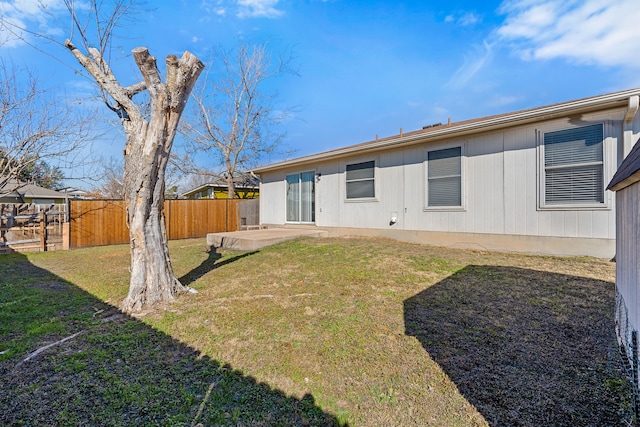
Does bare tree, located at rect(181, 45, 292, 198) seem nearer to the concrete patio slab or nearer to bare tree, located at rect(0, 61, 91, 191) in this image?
bare tree, located at rect(0, 61, 91, 191)

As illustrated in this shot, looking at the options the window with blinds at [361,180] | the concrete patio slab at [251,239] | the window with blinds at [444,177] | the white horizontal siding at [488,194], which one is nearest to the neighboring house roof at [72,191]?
the concrete patio slab at [251,239]

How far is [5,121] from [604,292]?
1386cm

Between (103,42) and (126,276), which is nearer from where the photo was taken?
(103,42)

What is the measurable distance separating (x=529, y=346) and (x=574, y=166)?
177 inches

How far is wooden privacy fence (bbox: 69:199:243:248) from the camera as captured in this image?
30.8 feet

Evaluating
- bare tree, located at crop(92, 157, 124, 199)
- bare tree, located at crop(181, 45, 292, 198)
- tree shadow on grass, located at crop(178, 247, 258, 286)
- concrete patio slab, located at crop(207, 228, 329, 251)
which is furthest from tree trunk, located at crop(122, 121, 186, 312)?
bare tree, located at crop(92, 157, 124, 199)

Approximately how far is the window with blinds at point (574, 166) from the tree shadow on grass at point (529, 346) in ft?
6.55

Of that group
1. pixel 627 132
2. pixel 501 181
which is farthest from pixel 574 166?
pixel 501 181

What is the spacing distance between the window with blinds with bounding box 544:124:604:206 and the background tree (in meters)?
6.19

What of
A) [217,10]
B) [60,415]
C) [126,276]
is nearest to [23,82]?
[217,10]

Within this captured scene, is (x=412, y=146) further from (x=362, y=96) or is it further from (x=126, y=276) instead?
(x=362, y=96)

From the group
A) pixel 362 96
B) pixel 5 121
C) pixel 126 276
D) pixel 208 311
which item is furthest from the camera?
pixel 362 96

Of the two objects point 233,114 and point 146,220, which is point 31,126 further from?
point 233,114

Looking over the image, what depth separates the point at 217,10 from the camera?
30.2 ft
